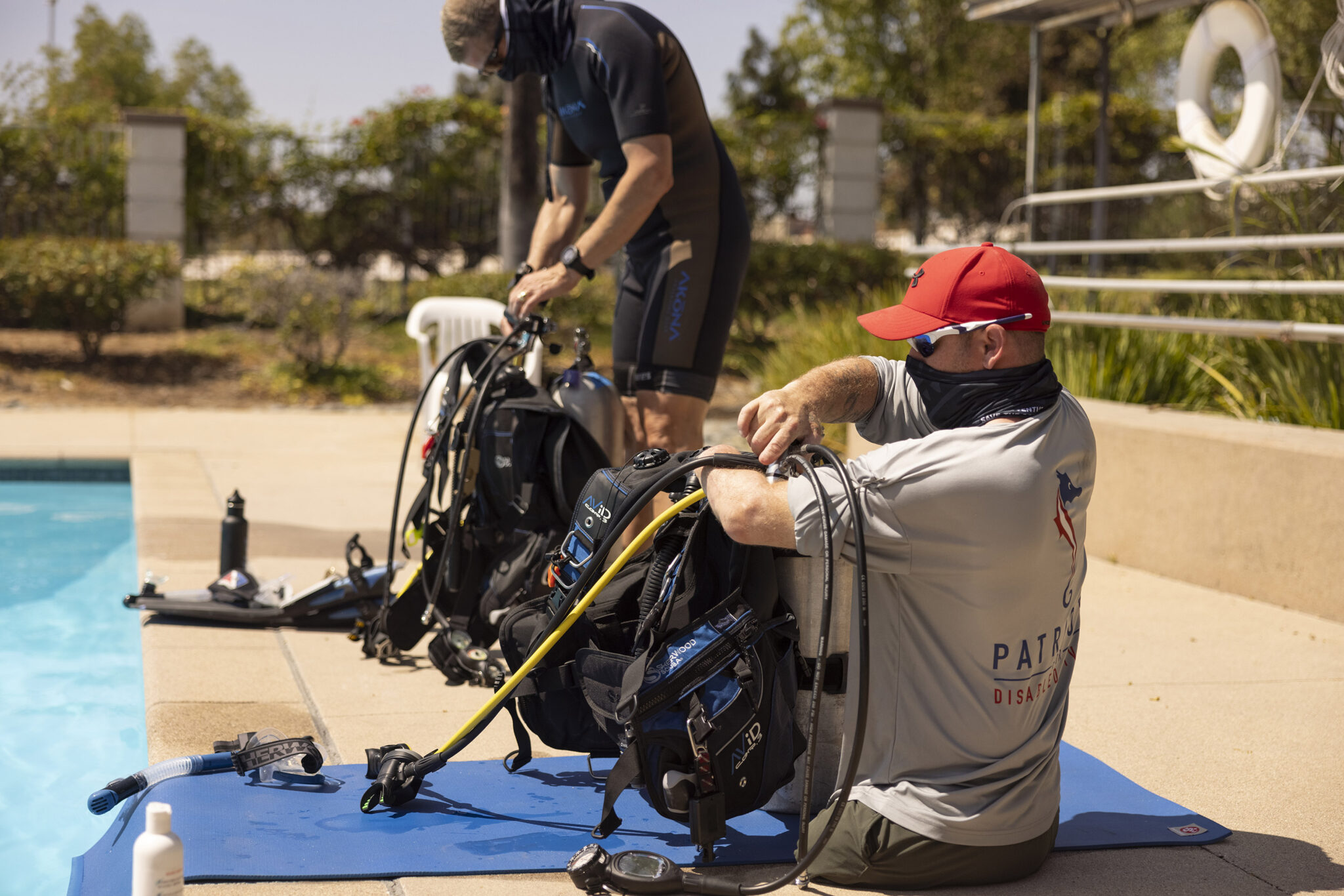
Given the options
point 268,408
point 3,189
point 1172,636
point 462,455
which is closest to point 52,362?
point 268,408

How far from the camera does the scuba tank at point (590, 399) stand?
11.9ft

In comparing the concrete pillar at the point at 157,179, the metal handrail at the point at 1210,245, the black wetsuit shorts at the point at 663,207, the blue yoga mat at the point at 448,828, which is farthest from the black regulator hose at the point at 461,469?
the concrete pillar at the point at 157,179

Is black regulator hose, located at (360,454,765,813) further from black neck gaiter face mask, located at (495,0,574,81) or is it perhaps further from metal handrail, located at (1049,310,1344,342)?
metal handrail, located at (1049,310,1344,342)

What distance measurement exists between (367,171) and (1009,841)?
1477 cm

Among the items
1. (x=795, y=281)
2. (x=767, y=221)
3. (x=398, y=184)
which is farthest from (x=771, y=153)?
(x=398, y=184)

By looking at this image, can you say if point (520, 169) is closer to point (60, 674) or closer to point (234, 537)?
point (234, 537)

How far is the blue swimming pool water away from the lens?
308 centimetres

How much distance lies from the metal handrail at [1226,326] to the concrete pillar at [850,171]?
32.2 ft

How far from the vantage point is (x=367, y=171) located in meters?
15.5

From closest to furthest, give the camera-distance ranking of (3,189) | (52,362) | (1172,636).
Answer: (1172,636) → (52,362) → (3,189)

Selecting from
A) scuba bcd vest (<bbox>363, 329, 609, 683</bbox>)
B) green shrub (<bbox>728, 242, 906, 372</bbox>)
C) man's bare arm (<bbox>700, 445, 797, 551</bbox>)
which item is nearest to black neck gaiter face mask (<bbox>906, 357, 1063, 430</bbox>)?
man's bare arm (<bbox>700, 445, 797, 551</bbox>)

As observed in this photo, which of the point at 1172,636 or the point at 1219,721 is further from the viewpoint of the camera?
the point at 1172,636

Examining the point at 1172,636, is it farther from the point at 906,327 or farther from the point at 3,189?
the point at 3,189

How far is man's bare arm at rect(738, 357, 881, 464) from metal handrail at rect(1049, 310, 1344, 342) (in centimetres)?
238
